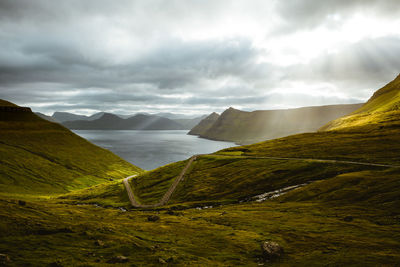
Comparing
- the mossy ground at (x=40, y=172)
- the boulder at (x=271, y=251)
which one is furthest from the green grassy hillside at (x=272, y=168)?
the mossy ground at (x=40, y=172)

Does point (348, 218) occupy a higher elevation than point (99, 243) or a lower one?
lower

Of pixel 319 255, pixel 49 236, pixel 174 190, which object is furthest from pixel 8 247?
pixel 174 190

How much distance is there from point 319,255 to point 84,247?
1342 inches

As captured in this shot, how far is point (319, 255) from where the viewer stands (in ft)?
108

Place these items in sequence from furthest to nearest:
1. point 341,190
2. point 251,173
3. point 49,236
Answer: point 251,173 < point 341,190 < point 49,236

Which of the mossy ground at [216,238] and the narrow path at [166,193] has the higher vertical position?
the mossy ground at [216,238]

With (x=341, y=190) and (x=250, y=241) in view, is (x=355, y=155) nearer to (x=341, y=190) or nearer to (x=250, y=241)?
(x=341, y=190)

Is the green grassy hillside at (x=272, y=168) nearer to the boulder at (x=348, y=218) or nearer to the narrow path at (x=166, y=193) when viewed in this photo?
the narrow path at (x=166, y=193)

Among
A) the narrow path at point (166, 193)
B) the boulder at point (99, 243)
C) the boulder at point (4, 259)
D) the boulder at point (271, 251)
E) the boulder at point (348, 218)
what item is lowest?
the narrow path at point (166, 193)

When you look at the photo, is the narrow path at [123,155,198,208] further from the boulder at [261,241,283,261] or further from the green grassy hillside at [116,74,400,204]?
the boulder at [261,241,283,261]

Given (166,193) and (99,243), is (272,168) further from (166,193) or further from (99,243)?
(99,243)

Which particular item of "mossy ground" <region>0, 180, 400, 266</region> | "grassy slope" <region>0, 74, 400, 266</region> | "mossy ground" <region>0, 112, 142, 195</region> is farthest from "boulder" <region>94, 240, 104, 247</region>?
"mossy ground" <region>0, 112, 142, 195</region>

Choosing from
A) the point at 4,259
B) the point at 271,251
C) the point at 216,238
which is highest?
the point at 4,259

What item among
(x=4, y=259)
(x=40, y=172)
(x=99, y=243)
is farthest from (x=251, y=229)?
(x=40, y=172)
